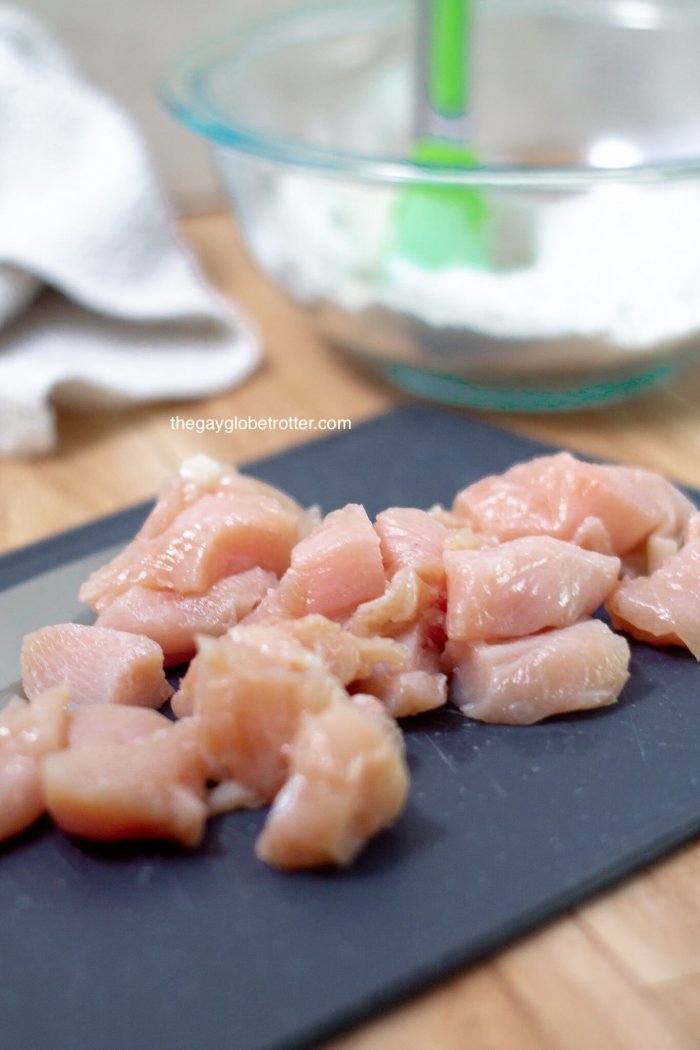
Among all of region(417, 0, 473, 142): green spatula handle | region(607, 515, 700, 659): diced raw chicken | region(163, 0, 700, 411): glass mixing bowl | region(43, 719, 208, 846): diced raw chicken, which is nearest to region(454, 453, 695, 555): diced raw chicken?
region(607, 515, 700, 659): diced raw chicken

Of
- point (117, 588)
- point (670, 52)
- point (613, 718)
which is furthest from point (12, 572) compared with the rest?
point (670, 52)

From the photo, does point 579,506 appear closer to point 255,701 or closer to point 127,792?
point 255,701

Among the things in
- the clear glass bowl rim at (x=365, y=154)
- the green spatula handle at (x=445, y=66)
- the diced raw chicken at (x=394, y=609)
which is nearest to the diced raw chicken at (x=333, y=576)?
the diced raw chicken at (x=394, y=609)

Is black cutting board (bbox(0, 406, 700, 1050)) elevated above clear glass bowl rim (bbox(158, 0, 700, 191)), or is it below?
below

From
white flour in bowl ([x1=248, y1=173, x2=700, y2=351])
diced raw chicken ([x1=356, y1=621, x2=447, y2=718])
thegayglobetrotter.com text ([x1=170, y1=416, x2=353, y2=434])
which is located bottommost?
thegayglobetrotter.com text ([x1=170, y1=416, x2=353, y2=434])

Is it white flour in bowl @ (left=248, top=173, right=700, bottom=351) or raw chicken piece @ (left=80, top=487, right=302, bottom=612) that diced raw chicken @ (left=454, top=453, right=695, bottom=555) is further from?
white flour in bowl @ (left=248, top=173, right=700, bottom=351)

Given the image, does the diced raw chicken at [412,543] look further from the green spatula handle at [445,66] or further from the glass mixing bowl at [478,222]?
the green spatula handle at [445,66]
